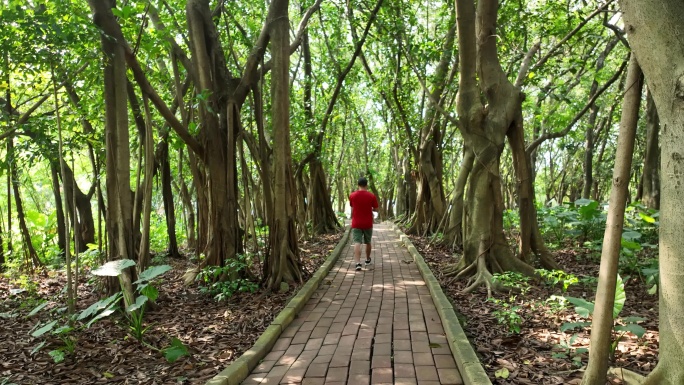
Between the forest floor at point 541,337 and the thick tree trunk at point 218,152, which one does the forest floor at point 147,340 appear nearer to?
the thick tree trunk at point 218,152

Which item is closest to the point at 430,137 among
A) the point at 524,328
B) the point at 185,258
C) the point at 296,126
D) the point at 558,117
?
the point at 296,126

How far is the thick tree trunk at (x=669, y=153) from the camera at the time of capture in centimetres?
258

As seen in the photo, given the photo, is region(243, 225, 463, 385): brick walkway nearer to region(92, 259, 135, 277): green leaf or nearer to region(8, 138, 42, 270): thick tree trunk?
region(92, 259, 135, 277): green leaf

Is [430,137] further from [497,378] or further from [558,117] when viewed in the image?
[497,378]

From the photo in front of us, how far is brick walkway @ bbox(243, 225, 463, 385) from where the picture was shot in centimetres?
389

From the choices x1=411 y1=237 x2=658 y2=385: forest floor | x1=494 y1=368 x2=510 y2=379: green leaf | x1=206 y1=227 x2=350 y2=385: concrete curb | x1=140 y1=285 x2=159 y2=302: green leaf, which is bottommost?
x1=494 y1=368 x2=510 y2=379: green leaf

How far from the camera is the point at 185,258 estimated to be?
11.5 metres

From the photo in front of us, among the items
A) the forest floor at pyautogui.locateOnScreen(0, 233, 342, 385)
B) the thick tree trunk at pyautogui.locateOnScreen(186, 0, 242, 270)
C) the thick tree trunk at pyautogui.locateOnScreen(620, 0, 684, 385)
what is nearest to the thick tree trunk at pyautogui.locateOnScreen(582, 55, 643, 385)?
the thick tree trunk at pyautogui.locateOnScreen(620, 0, 684, 385)

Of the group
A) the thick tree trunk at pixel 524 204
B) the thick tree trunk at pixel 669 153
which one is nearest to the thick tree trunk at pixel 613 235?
the thick tree trunk at pixel 669 153

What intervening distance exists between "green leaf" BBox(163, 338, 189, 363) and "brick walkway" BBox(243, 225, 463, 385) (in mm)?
708

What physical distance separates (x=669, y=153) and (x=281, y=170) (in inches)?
215

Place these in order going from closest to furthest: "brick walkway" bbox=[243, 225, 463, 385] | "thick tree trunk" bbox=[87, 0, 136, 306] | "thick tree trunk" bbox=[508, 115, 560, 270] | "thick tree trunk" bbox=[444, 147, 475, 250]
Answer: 1. "brick walkway" bbox=[243, 225, 463, 385]
2. "thick tree trunk" bbox=[87, 0, 136, 306]
3. "thick tree trunk" bbox=[508, 115, 560, 270]
4. "thick tree trunk" bbox=[444, 147, 475, 250]

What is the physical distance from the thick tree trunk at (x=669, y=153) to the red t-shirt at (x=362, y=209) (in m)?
6.43

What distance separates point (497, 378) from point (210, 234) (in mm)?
5228
